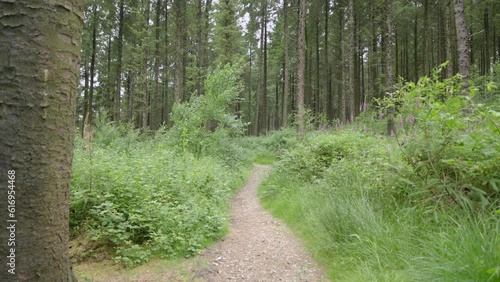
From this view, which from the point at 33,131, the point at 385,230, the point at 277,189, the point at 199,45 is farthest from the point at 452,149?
the point at 199,45

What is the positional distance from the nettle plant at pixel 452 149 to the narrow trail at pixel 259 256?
1.56 metres

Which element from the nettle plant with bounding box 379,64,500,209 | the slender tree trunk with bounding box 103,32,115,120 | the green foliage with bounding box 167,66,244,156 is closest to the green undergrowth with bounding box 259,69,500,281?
the nettle plant with bounding box 379,64,500,209

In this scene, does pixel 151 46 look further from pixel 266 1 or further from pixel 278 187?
pixel 278 187

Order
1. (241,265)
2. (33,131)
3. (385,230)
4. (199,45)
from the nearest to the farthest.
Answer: (33,131), (385,230), (241,265), (199,45)

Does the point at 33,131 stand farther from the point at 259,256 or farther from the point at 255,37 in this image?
the point at 255,37

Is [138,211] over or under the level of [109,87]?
under

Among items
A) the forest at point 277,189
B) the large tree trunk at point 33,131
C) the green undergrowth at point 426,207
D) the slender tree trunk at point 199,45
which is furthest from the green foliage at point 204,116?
the large tree trunk at point 33,131

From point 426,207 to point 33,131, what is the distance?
11.1 feet

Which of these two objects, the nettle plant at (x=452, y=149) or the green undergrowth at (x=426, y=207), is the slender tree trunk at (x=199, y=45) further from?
the nettle plant at (x=452, y=149)

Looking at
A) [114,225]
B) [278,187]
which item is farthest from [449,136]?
[278,187]

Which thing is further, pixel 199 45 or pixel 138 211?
pixel 199 45

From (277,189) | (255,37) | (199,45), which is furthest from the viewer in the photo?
(255,37)

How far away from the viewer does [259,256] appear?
11.8 feet

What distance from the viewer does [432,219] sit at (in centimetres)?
272
